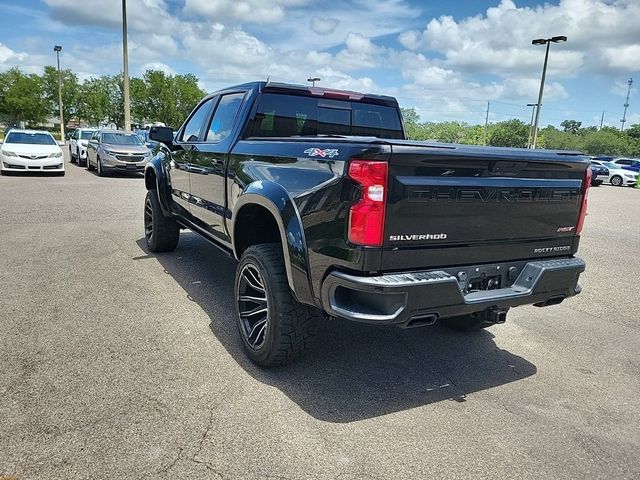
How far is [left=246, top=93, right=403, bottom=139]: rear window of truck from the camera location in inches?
170

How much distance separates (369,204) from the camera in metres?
2.62

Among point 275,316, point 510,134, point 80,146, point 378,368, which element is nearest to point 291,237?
point 275,316

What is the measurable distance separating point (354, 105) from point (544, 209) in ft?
7.07

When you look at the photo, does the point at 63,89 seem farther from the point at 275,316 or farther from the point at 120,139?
the point at 275,316

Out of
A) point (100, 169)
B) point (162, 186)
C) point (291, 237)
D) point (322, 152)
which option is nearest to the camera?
point (322, 152)

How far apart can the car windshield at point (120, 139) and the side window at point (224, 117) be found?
13.8m

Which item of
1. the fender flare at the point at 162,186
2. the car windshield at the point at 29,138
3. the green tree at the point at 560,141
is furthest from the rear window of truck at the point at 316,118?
the green tree at the point at 560,141

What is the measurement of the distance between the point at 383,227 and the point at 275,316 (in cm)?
102

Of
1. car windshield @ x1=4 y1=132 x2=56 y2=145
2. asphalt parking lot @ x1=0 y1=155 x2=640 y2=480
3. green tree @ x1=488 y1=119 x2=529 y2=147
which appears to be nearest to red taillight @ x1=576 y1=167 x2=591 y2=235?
asphalt parking lot @ x1=0 y1=155 x2=640 y2=480

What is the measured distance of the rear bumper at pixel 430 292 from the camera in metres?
2.65

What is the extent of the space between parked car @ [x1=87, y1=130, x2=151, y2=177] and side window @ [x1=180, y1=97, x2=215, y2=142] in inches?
471

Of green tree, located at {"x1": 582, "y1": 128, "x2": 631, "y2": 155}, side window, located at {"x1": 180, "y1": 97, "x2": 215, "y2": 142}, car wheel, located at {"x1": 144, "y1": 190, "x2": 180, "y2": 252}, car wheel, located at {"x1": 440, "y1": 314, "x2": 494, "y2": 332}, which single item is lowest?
car wheel, located at {"x1": 440, "y1": 314, "x2": 494, "y2": 332}

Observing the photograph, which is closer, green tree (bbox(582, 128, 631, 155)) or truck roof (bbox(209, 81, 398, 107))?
truck roof (bbox(209, 81, 398, 107))

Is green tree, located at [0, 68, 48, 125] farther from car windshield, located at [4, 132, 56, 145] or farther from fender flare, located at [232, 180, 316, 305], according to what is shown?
fender flare, located at [232, 180, 316, 305]
